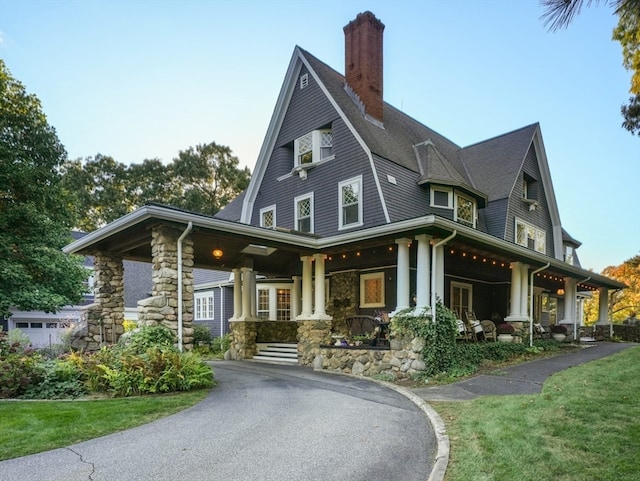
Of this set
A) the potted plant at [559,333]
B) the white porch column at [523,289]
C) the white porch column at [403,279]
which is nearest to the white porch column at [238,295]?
the white porch column at [403,279]

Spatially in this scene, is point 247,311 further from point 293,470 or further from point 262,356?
point 293,470

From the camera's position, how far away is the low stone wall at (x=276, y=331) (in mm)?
13758

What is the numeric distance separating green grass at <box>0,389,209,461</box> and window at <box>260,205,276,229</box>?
29.2 feet

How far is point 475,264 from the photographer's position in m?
13.7

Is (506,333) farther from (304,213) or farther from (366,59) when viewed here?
(366,59)

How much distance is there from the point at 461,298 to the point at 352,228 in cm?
519

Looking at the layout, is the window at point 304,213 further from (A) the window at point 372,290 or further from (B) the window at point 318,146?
(A) the window at point 372,290

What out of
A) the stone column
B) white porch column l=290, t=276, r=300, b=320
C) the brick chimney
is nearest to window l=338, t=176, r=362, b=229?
white porch column l=290, t=276, r=300, b=320

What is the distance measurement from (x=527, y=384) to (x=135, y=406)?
6.88 meters

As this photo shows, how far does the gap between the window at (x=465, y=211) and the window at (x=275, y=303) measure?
6865 mm

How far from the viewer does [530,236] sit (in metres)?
16.5

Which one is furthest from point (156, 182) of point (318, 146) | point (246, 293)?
point (246, 293)

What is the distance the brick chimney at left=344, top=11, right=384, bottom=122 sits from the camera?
1399 cm

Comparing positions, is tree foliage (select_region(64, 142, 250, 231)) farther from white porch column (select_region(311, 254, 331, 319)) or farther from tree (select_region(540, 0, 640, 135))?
tree (select_region(540, 0, 640, 135))
